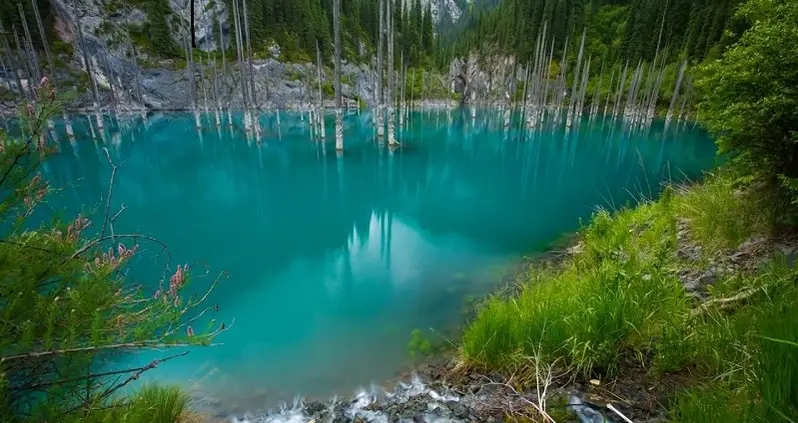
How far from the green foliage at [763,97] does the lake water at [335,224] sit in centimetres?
492

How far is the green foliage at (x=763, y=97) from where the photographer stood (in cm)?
397

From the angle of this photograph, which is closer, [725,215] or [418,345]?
[725,215]

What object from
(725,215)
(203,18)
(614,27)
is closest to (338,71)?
(725,215)

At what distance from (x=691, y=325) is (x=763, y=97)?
286cm

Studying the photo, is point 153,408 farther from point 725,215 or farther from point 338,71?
point 338,71

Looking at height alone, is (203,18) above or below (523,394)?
above

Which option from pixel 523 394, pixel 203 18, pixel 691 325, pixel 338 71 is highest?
pixel 203 18

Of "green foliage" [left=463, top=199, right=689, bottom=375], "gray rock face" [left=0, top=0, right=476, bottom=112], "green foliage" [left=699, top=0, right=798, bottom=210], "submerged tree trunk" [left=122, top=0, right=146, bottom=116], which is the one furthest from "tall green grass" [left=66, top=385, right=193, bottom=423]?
"submerged tree trunk" [left=122, top=0, right=146, bottom=116]

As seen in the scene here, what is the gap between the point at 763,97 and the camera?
4184 mm

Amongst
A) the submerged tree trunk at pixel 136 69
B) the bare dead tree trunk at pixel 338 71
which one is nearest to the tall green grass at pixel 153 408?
the bare dead tree trunk at pixel 338 71

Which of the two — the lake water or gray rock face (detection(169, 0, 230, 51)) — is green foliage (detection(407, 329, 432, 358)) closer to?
the lake water

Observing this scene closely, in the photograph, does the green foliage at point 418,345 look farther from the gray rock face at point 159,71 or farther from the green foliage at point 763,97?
the gray rock face at point 159,71

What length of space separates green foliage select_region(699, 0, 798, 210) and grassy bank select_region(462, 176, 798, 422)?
0.69 metres

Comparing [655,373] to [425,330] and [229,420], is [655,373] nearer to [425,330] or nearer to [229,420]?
[425,330]
